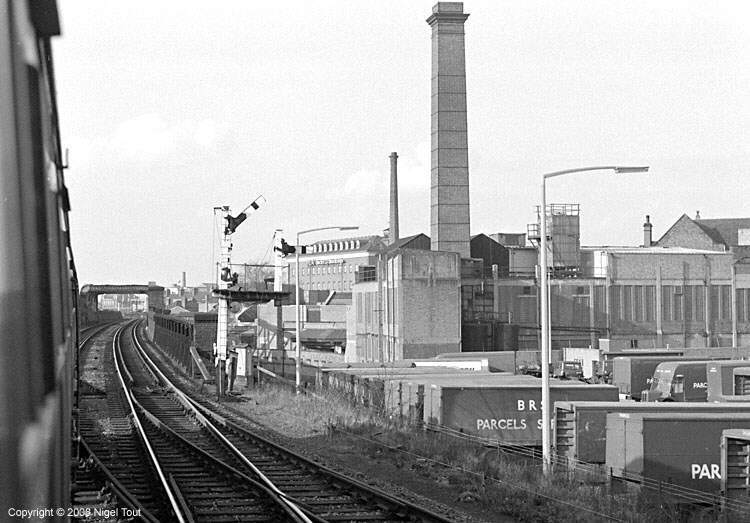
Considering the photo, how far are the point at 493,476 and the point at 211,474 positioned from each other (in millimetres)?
5227

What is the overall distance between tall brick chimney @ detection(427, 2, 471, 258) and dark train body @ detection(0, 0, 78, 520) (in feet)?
173

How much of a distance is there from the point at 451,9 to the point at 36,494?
5612 centimetres

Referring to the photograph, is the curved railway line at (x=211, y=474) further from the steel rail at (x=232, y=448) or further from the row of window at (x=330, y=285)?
the row of window at (x=330, y=285)

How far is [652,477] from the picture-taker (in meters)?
15.6

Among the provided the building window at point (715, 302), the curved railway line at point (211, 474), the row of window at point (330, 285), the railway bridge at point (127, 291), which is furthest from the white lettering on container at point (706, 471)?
the railway bridge at point (127, 291)

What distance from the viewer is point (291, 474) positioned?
1622 centimetres

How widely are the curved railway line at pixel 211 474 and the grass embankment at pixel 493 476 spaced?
6.72 ft

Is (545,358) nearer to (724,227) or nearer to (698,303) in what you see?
(698,303)

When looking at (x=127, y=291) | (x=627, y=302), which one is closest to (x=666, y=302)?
(x=627, y=302)

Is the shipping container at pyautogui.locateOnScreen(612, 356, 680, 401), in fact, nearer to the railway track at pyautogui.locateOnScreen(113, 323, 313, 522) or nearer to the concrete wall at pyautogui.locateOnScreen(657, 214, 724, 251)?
the railway track at pyautogui.locateOnScreen(113, 323, 313, 522)

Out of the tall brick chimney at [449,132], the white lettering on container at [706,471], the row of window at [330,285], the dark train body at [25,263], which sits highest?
Result: the tall brick chimney at [449,132]

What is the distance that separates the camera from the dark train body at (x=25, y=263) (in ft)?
7.89

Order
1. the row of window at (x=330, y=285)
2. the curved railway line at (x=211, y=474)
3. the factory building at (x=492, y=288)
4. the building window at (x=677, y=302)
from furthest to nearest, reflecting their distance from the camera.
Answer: the row of window at (x=330, y=285), the building window at (x=677, y=302), the factory building at (x=492, y=288), the curved railway line at (x=211, y=474)

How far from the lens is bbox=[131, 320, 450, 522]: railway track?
1298cm
